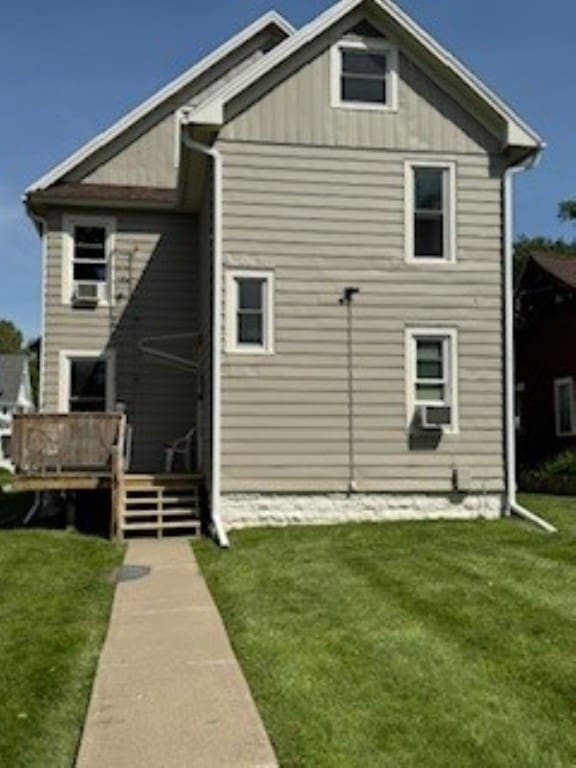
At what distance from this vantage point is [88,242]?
1716 centimetres

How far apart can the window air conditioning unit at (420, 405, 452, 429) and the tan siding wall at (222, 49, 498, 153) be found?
13.6ft

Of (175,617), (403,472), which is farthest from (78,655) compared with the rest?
(403,472)

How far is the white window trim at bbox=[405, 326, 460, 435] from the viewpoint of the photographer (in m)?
13.7

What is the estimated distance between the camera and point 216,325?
43.4 feet

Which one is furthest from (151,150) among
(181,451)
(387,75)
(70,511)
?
(70,511)

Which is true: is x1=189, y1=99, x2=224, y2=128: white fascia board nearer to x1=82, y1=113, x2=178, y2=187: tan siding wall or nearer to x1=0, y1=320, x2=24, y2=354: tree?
x1=82, y1=113, x2=178, y2=187: tan siding wall

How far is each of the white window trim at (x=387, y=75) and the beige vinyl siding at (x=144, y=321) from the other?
4.53m

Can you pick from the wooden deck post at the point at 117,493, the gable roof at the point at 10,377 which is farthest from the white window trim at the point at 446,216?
the gable roof at the point at 10,377

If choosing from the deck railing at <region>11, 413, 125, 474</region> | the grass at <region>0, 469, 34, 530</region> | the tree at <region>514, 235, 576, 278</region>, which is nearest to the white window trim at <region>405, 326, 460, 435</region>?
the deck railing at <region>11, 413, 125, 474</region>

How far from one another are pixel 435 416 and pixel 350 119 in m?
4.85

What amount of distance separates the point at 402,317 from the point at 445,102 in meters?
3.60

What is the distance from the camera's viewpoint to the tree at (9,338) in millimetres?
90188

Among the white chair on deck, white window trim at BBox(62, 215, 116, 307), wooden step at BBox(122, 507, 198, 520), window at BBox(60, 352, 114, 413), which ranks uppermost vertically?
white window trim at BBox(62, 215, 116, 307)

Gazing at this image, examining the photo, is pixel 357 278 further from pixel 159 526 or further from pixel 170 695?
pixel 170 695
